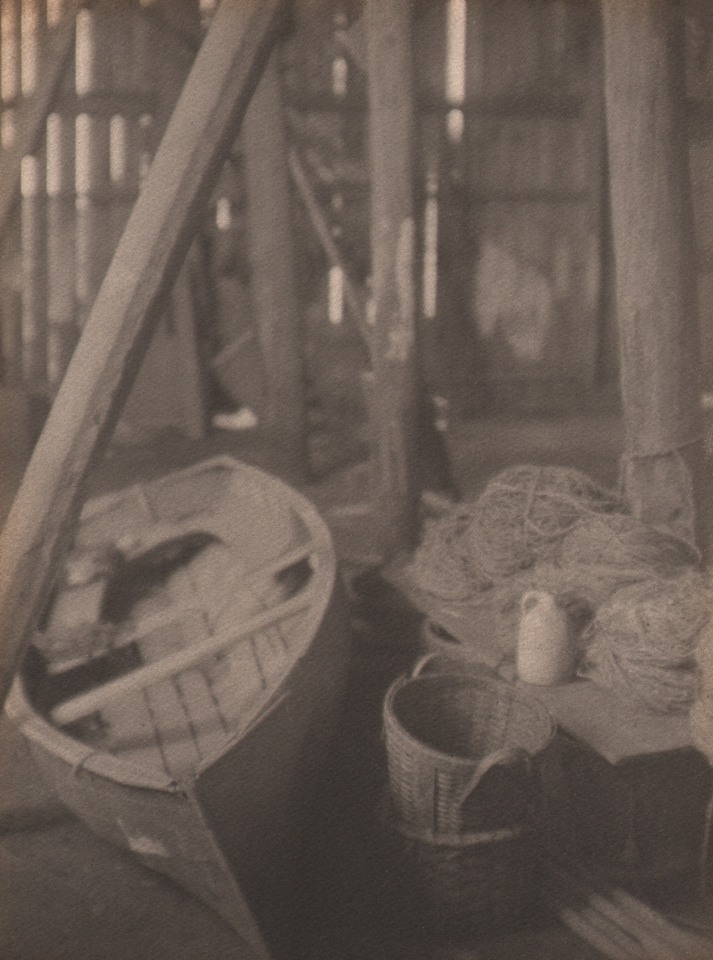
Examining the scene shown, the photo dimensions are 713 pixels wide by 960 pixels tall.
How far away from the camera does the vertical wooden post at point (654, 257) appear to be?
4.02 meters

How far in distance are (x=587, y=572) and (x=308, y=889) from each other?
1.65 metres

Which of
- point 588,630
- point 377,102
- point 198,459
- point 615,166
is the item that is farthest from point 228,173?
point 588,630

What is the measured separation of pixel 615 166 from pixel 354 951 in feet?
10.3

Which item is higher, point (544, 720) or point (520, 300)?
point (520, 300)

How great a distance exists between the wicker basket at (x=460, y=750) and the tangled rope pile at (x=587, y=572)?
1.40 feet

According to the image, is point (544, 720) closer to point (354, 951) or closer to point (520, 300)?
point (354, 951)

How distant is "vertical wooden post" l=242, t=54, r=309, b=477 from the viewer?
722 centimetres

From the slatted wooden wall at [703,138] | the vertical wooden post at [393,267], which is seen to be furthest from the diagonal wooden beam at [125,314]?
the slatted wooden wall at [703,138]

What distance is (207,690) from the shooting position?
422 cm

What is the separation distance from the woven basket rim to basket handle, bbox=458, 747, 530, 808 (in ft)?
0.08

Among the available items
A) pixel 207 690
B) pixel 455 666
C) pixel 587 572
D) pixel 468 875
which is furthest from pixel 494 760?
pixel 207 690

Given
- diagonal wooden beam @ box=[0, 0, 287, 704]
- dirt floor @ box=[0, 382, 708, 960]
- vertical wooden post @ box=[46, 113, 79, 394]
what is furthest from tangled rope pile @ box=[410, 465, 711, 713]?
vertical wooden post @ box=[46, 113, 79, 394]

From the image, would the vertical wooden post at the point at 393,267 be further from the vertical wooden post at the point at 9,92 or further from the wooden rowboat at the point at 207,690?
the vertical wooden post at the point at 9,92

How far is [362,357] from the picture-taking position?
30.9 ft
